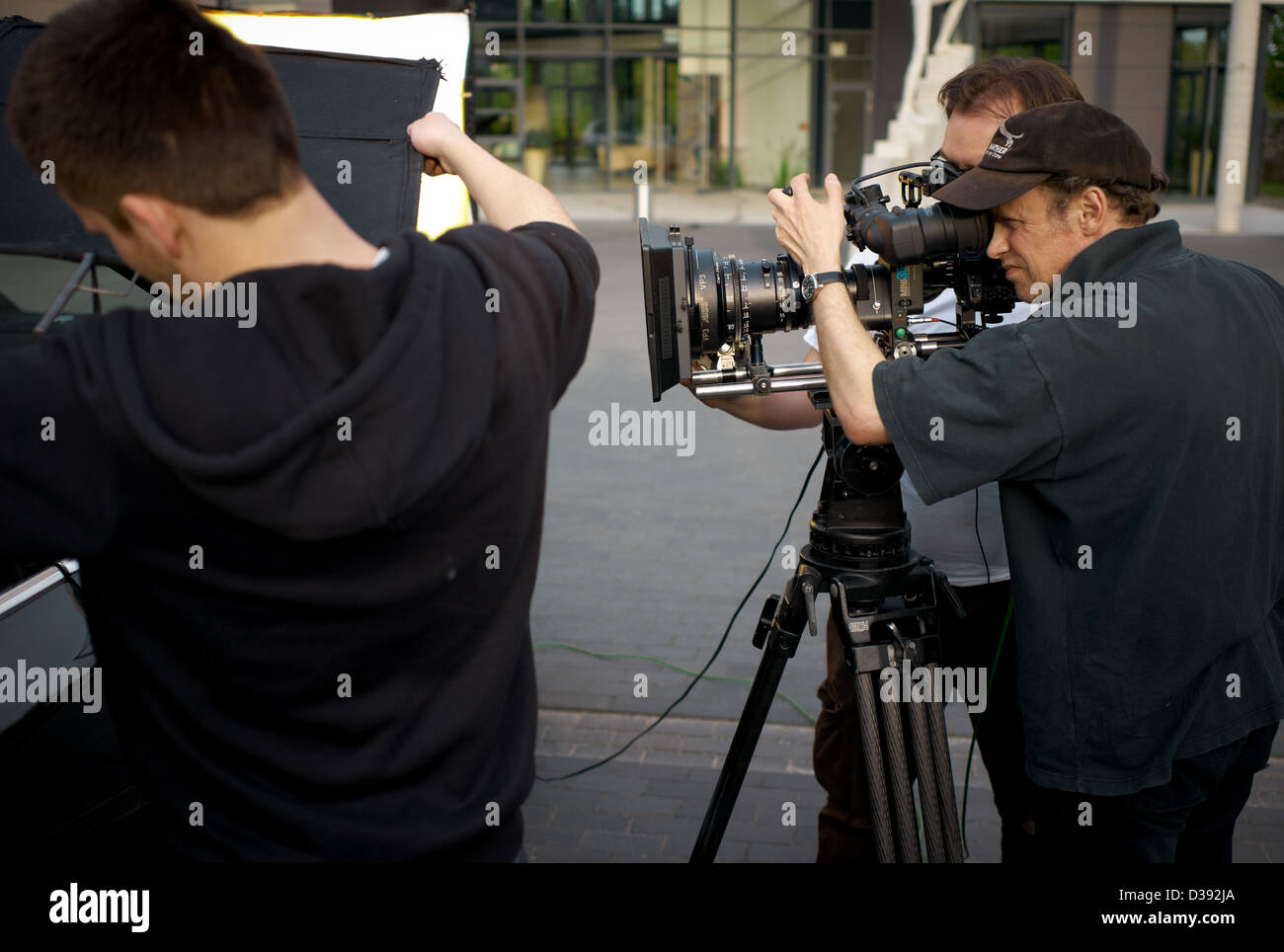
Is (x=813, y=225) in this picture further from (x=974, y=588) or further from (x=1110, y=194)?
(x=974, y=588)

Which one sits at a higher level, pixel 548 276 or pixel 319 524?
pixel 548 276

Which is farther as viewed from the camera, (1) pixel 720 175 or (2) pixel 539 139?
(1) pixel 720 175

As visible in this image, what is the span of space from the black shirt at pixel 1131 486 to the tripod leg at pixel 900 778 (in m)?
0.22

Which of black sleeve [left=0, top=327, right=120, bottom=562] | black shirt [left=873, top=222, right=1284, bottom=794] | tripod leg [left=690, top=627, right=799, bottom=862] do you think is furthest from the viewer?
tripod leg [left=690, top=627, right=799, bottom=862]

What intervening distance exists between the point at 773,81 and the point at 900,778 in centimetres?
2202

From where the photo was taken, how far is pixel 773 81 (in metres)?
22.3

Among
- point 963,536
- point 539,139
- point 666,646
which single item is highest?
point 539,139

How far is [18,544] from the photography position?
42.3 inches

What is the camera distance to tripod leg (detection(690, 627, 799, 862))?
2154 millimetres

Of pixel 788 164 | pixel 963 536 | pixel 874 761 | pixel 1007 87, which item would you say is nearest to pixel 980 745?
pixel 963 536

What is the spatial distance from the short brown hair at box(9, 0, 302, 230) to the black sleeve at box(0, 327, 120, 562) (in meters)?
0.16

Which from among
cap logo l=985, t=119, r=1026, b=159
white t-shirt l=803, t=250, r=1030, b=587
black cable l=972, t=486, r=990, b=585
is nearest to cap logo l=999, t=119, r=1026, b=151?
A: cap logo l=985, t=119, r=1026, b=159

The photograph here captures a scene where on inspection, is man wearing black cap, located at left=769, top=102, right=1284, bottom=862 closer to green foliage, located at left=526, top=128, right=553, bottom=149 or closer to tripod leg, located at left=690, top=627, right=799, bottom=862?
tripod leg, located at left=690, top=627, right=799, bottom=862

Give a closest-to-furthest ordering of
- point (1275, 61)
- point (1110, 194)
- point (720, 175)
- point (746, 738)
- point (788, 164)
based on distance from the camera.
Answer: point (1110, 194) < point (746, 738) < point (1275, 61) < point (788, 164) < point (720, 175)
